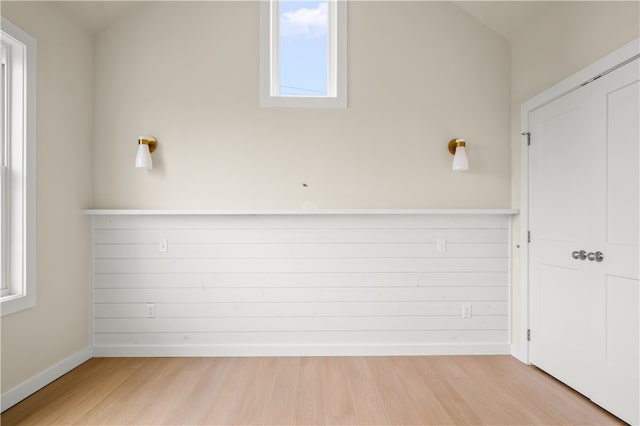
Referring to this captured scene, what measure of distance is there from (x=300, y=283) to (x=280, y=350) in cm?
57

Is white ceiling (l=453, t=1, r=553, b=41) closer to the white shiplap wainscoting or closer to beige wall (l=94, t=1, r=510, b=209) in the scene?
beige wall (l=94, t=1, r=510, b=209)

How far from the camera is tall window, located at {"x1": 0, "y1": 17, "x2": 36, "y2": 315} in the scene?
2.26 meters

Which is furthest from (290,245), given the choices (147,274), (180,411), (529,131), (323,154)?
(529,131)

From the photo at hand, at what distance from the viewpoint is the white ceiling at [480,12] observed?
8.87 feet

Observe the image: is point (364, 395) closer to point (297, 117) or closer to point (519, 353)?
point (519, 353)

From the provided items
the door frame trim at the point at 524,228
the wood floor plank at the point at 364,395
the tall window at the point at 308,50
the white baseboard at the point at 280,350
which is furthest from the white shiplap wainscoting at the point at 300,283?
the tall window at the point at 308,50

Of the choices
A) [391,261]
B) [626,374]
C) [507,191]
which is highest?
[507,191]

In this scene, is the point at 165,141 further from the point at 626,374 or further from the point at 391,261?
the point at 626,374

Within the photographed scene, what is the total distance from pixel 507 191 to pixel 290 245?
6.19ft

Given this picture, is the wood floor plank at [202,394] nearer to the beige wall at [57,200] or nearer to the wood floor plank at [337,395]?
the wood floor plank at [337,395]

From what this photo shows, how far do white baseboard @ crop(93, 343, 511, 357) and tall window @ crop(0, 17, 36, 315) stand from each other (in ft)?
2.95

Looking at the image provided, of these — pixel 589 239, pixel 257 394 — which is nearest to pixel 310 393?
pixel 257 394

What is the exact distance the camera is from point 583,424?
2010 mm

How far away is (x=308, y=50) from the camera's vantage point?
10.4ft
